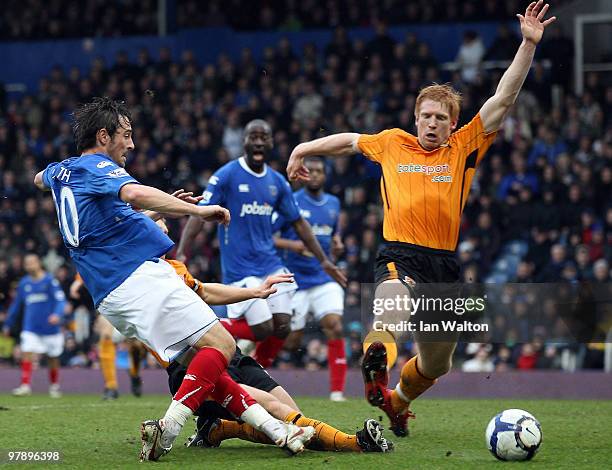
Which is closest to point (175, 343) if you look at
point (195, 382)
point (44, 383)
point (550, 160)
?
point (195, 382)

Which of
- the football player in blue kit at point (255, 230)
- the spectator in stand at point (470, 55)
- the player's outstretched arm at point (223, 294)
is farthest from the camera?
the spectator in stand at point (470, 55)

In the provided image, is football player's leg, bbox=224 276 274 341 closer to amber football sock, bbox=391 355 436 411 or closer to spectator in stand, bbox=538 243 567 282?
amber football sock, bbox=391 355 436 411

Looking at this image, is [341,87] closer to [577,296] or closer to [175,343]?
[577,296]

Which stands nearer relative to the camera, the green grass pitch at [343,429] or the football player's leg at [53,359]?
the green grass pitch at [343,429]

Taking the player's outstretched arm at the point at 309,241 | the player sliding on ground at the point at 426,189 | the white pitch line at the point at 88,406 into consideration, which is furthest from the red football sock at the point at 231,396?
the white pitch line at the point at 88,406

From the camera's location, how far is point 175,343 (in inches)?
256

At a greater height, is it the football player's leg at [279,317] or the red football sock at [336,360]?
the football player's leg at [279,317]

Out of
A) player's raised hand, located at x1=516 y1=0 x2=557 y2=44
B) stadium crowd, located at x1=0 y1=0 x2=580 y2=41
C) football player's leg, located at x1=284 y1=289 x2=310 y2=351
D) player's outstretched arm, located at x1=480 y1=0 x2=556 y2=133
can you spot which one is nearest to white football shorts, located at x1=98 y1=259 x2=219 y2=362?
player's outstretched arm, located at x1=480 y1=0 x2=556 y2=133

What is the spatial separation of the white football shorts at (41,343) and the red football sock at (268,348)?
497 cm

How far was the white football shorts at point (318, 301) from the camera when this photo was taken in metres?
12.4

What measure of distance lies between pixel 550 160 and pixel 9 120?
10437 mm

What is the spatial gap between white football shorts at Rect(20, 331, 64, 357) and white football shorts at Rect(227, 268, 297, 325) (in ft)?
17.3

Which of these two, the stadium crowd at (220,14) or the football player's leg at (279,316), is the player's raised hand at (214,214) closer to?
the football player's leg at (279,316)

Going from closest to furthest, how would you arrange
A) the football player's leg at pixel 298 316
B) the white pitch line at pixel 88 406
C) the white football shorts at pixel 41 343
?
1. the white pitch line at pixel 88 406
2. the football player's leg at pixel 298 316
3. the white football shorts at pixel 41 343
